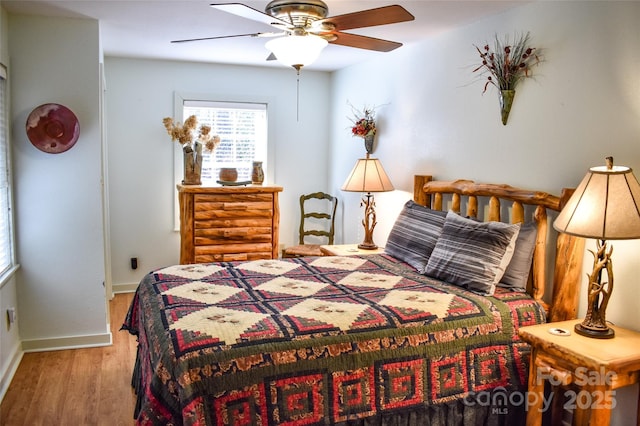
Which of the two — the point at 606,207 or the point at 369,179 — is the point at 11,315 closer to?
the point at 369,179

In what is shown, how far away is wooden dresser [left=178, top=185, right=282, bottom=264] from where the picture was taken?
4.89 metres

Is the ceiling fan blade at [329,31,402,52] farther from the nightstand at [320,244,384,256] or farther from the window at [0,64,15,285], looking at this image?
the window at [0,64,15,285]

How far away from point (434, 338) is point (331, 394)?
56 cm

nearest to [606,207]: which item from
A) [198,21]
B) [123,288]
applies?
[198,21]

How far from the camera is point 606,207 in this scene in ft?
7.30

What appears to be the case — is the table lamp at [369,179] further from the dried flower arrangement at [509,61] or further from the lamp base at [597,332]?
the lamp base at [597,332]

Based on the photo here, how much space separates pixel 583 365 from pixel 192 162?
151 inches

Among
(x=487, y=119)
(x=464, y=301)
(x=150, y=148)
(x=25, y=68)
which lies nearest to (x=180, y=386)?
(x=464, y=301)

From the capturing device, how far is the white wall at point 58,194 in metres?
3.62

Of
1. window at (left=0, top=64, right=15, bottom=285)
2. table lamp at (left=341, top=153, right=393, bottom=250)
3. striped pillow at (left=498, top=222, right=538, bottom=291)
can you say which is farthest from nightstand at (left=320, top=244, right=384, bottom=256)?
window at (left=0, top=64, right=15, bottom=285)

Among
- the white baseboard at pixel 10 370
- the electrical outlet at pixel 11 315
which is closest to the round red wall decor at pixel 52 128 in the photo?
the electrical outlet at pixel 11 315

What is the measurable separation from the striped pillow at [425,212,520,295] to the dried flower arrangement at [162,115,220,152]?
278 centimetres

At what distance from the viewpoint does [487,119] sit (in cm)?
342

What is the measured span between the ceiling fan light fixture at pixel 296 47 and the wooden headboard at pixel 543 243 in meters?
1.43
